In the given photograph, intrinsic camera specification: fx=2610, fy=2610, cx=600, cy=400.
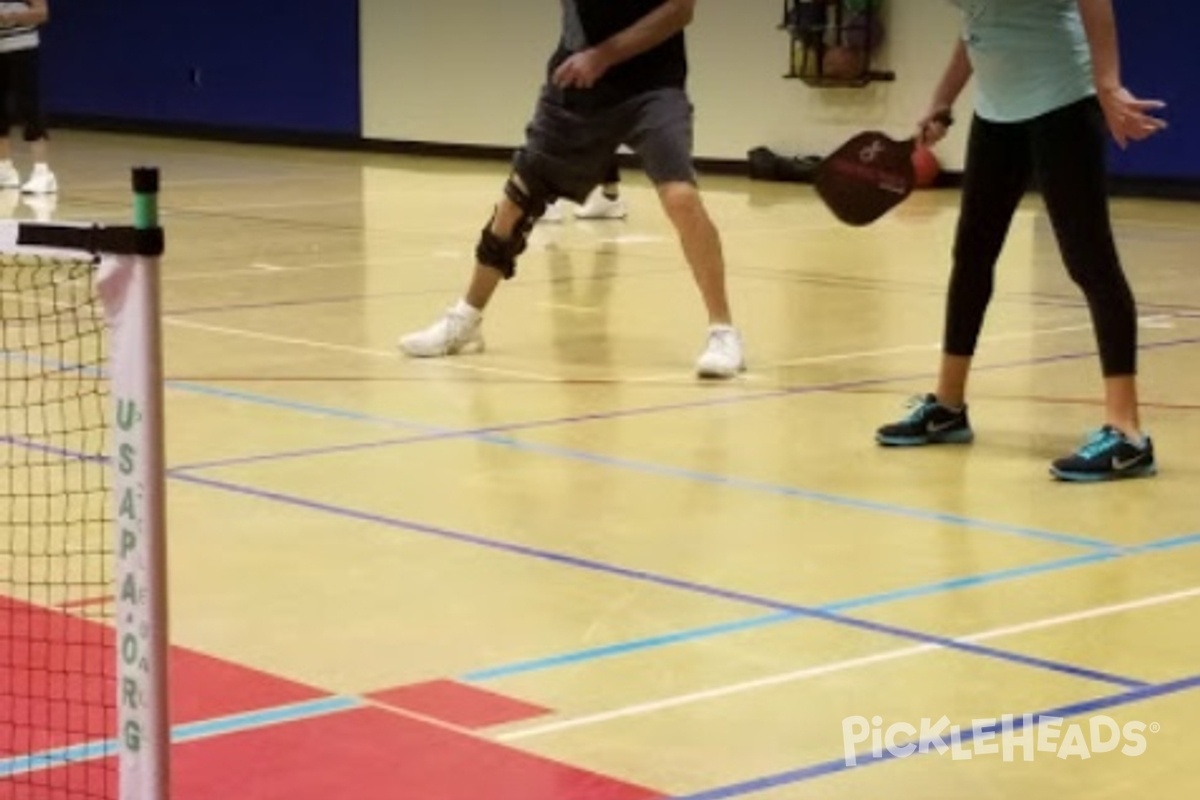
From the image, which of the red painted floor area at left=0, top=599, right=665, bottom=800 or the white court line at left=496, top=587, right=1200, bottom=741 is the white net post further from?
the white court line at left=496, top=587, right=1200, bottom=741

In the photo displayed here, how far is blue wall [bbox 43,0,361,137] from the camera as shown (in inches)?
878

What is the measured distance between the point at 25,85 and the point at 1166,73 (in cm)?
736

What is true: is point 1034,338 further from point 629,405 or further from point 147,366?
point 147,366

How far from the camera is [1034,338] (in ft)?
32.7

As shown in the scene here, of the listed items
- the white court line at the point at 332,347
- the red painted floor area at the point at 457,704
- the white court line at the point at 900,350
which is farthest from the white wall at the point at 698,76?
the red painted floor area at the point at 457,704

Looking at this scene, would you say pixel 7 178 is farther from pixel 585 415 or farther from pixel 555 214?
pixel 585 415

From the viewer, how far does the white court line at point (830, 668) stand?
471cm

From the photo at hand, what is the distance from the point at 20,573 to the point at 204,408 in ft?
7.82

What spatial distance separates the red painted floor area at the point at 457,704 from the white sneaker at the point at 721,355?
154 inches

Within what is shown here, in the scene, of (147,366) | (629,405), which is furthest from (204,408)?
(147,366)

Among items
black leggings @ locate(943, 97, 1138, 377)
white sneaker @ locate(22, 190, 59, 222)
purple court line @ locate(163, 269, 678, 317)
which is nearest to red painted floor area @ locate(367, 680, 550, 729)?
black leggings @ locate(943, 97, 1138, 377)

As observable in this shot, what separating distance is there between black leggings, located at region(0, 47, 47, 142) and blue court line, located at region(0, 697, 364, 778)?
11.9 metres

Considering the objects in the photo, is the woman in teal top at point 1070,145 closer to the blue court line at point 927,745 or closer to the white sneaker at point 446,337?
the blue court line at point 927,745

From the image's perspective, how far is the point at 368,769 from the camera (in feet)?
14.5
